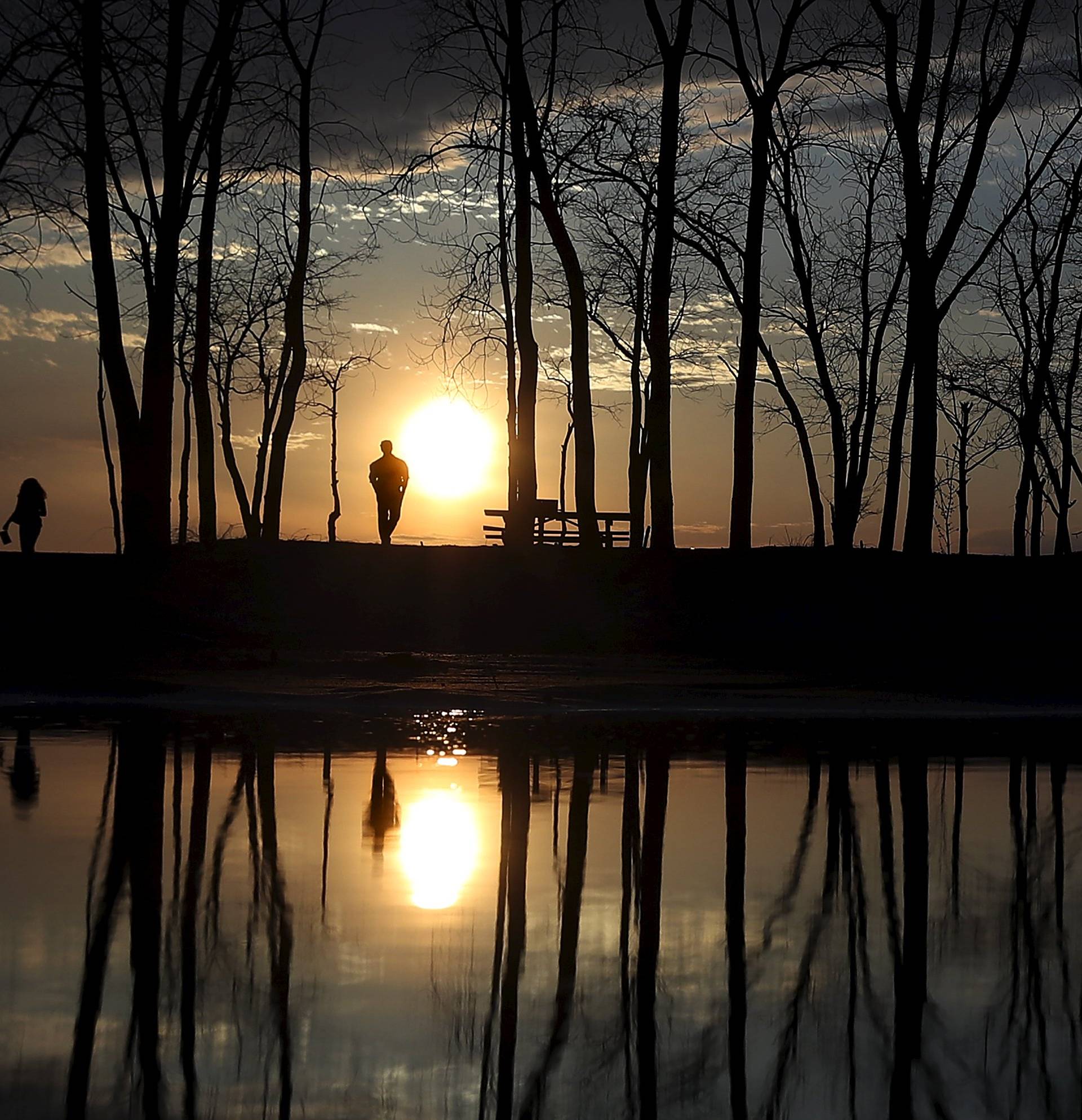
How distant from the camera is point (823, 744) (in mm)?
12984

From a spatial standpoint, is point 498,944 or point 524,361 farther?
point 524,361

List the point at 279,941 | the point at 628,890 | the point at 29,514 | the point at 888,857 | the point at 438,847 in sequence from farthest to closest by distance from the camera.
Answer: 1. the point at 29,514
2. the point at 438,847
3. the point at 888,857
4. the point at 628,890
5. the point at 279,941

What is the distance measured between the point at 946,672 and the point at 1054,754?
8704mm

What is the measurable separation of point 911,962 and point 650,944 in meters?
0.93

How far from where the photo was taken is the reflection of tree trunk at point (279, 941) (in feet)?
14.3

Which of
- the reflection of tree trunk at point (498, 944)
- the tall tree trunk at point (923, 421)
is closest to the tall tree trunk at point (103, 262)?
the tall tree trunk at point (923, 421)

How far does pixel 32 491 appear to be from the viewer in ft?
99.0

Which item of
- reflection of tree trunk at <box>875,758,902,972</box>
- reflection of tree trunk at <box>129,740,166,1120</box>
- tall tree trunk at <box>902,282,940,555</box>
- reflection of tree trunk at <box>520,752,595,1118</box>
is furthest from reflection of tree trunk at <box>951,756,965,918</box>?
tall tree trunk at <box>902,282,940,555</box>

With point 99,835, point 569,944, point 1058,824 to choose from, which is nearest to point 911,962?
point 569,944

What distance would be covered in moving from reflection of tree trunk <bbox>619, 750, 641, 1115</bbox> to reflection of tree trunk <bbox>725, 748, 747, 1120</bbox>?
0.29m

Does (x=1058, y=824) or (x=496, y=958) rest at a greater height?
(x=1058, y=824)

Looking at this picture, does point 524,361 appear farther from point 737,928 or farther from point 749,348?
point 737,928

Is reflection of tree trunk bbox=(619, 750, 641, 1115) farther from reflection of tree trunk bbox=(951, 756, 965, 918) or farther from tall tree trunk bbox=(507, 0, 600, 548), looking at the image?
tall tree trunk bbox=(507, 0, 600, 548)

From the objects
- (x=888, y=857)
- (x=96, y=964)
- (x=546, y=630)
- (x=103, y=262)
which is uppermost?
(x=103, y=262)
